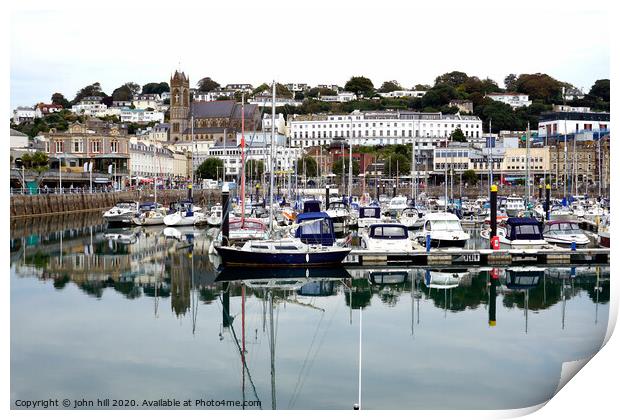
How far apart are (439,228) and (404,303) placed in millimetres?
8705

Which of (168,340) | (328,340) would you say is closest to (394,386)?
(328,340)

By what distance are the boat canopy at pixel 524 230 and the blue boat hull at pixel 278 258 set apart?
17.5ft

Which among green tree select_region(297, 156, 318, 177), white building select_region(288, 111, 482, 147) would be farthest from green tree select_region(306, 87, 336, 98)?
green tree select_region(297, 156, 318, 177)

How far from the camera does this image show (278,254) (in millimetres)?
20844

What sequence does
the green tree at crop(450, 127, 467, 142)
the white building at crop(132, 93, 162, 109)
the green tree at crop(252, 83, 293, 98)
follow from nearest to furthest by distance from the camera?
the green tree at crop(450, 127, 467, 142), the green tree at crop(252, 83, 293, 98), the white building at crop(132, 93, 162, 109)

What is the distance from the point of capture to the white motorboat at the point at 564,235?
82.6 ft

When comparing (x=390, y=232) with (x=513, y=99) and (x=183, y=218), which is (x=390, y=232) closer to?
(x=183, y=218)

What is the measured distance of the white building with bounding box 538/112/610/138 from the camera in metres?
92.0

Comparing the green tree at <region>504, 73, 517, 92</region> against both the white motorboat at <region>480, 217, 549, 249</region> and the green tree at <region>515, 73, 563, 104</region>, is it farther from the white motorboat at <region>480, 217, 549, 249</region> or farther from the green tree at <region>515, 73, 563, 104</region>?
the white motorboat at <region>480, 217, 549, 249</region>

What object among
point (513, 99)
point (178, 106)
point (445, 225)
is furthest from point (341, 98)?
point (445, 225)

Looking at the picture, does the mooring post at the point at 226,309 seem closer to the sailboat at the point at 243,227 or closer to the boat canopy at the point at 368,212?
the sailboat at the point at 243,227

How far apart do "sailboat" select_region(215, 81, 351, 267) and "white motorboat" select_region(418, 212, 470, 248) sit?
4434mm

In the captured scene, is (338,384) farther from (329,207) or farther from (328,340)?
(329,207)

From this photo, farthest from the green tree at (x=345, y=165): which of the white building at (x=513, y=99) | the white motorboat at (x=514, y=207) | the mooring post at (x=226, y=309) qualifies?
the mooring post at (x=226, y=309)
